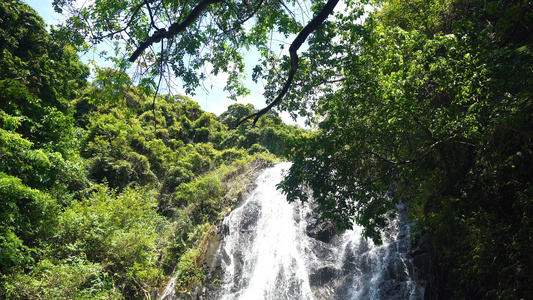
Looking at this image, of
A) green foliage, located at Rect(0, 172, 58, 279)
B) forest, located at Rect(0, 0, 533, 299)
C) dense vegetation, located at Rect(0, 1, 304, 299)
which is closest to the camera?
forest, located at Rect(0, 0, 533, 299)

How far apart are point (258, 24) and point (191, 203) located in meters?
11.4

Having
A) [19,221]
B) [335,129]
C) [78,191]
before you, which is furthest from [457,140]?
[78,191]

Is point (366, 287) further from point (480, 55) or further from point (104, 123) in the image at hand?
point (104, 123)

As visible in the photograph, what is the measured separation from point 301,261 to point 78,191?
867 centimetres

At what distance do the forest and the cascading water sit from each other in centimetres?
87

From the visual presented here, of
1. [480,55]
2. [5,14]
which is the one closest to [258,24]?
[480,55]

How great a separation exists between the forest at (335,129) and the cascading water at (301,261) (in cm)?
87

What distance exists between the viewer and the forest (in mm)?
3627

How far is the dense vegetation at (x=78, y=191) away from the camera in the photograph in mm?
5771

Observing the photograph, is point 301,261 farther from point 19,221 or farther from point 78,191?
point 78,191

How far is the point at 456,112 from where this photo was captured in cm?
461

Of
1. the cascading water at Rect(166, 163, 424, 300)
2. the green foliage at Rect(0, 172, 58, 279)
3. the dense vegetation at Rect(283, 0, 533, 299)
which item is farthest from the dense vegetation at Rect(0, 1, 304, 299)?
the dense vegetation at Rect(283, 0, 533, 299)

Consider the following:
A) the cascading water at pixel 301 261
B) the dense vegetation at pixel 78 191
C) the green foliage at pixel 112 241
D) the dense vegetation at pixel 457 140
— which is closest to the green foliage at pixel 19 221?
the dense vegetation at pixel 78 191

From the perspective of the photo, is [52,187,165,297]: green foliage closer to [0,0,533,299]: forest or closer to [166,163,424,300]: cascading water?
[0,0,533,299]: forest
